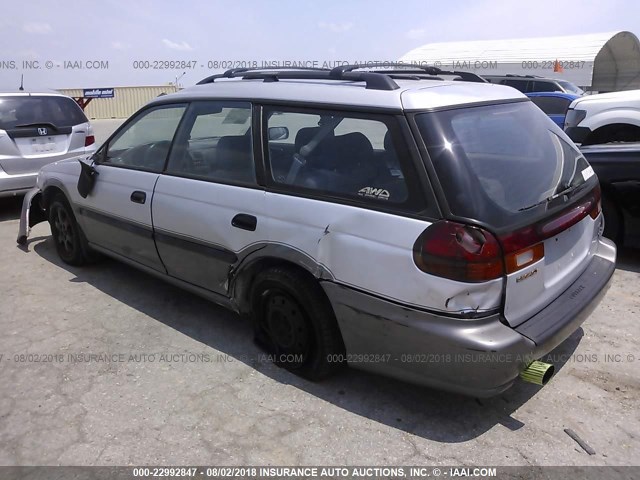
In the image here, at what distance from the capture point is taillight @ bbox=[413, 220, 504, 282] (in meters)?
2.30

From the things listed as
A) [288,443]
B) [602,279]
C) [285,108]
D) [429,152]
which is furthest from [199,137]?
[602,279]

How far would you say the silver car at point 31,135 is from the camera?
638 centimetres

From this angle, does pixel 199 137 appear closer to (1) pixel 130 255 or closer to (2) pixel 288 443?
(1) pixel 130 255

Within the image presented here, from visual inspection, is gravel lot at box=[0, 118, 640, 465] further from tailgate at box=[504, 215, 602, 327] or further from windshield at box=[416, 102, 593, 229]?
windshield at box=[416, 102, 593, 229]

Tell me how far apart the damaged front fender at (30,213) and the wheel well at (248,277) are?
9.77 ft

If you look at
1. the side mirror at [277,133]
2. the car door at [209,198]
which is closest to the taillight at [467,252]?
the car door at [209,198]

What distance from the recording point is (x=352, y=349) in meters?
2.74

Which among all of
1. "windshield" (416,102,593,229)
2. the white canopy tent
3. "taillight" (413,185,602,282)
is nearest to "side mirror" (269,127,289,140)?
"windshield" (416,102,593,229)

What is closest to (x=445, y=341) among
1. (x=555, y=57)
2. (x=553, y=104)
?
(x=553, y=104)

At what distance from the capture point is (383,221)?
251 centimetres

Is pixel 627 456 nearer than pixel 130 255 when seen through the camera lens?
Yes

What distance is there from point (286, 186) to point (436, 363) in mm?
1260

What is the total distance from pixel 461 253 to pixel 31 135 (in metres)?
6.17

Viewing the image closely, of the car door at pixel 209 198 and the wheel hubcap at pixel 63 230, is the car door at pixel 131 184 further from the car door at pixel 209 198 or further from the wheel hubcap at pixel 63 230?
the wheel hubcap at pixel 63 230
